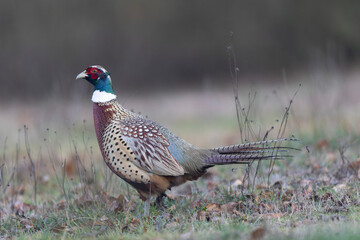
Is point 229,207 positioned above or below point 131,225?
above

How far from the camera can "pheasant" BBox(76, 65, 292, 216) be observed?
5.13 metres

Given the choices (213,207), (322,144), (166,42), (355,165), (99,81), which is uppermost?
(166,42)

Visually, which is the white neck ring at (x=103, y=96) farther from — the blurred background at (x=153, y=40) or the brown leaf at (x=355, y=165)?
the blurred background at (x=153, y=40)

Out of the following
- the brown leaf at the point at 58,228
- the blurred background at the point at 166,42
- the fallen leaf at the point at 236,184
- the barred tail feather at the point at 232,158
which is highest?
the blurred background at the point at 166,42

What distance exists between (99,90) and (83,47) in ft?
37.0

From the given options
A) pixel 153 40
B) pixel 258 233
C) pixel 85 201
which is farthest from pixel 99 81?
pixel 153 40

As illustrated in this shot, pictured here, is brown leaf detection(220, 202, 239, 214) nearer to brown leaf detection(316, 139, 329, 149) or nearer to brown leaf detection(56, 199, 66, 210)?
brown leaf detection(56, 199, 66, 210)

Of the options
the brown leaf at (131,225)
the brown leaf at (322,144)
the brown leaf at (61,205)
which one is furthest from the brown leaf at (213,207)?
the brown leaf at (322,144)

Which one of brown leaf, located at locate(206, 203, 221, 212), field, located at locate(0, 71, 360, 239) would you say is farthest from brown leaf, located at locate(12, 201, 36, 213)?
brown leaf, located at locate(206, 203, 221, 212)

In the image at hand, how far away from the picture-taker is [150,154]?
16.9ft

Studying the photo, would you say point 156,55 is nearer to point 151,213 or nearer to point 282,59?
point 282,59

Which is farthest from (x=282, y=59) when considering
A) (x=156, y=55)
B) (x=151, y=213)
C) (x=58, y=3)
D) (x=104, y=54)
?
(x=151, y=213)

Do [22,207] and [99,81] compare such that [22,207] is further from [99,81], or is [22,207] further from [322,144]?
[322,144]

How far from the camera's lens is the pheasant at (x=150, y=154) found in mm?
5129
